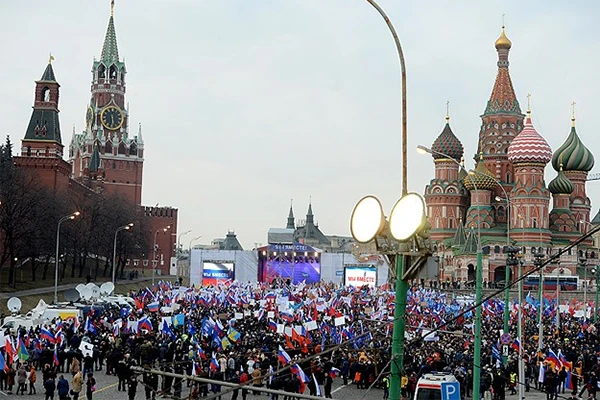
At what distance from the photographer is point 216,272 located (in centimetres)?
9281

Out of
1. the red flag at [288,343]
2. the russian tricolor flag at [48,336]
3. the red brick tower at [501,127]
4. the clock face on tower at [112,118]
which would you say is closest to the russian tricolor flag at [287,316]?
the red flag at [288,343]

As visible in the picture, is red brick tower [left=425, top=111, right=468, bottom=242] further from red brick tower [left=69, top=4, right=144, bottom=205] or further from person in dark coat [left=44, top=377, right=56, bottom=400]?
person in dark coat [left=44, top=377, right=56, bottom=400]

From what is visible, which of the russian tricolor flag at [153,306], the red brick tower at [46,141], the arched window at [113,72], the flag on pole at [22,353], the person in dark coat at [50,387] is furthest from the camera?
the arched window at [113,72]

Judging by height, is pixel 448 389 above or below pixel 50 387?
above

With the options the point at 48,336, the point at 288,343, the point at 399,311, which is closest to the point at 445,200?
the point at 288,343

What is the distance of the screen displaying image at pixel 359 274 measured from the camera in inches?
3506

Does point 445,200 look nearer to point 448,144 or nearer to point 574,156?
point 448,144

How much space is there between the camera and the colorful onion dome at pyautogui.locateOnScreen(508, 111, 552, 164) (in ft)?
331

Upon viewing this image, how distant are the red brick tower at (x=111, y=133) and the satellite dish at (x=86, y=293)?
311 ft

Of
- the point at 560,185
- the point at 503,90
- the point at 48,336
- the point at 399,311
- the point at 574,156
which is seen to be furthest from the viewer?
the point at 503,90

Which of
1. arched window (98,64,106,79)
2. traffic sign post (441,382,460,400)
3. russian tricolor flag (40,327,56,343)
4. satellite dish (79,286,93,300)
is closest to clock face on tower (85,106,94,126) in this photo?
arched window (98,64,106,79)

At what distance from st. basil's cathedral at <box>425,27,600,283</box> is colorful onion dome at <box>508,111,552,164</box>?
0.06 meters

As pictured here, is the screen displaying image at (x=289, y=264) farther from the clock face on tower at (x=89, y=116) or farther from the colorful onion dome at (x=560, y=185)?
the clock face on tower at (x=89, y=116)

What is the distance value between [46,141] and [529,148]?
5281 cm
